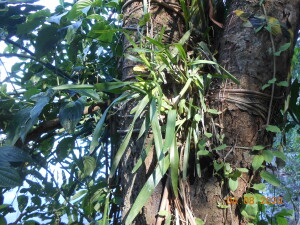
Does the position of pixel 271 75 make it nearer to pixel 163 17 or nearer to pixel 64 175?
pixel 163 17

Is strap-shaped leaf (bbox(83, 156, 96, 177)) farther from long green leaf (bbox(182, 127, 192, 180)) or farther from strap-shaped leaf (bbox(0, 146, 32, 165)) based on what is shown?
long green leaf (bbox(182, 127, 192, 180))

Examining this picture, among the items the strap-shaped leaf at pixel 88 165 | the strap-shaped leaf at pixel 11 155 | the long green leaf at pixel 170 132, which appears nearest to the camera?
the long green leaf at pixel 170 132

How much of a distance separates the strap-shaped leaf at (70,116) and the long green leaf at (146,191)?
9.4 inches

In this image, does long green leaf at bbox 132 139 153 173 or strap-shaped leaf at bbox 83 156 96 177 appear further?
strap-shaped leaf at bbox 83 156 96 177

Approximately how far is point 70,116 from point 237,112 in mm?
352

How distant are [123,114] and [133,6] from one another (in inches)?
10.1

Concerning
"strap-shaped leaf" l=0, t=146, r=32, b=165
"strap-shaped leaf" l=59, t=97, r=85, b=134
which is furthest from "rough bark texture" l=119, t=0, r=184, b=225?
"strap-shaped leaf" l=0, t=146, r=32, b=165

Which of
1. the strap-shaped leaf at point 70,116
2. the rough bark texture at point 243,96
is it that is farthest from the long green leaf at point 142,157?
the strap-shaped leaf at point 70,116

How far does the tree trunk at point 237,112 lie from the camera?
467mm

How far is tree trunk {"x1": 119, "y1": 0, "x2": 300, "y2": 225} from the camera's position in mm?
467

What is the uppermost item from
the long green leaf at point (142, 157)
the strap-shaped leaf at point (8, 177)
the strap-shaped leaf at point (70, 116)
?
the strap-shaped leaf at point (70, 116)

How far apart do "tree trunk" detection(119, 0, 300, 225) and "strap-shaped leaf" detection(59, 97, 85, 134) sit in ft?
0.38

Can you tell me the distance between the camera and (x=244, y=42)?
0.53m

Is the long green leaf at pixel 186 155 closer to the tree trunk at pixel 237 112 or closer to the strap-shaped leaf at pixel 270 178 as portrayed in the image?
the tree trunk at pixel 237 112
